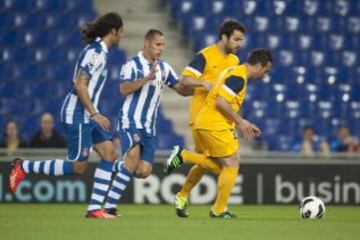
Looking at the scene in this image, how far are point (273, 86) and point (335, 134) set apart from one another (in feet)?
4.12

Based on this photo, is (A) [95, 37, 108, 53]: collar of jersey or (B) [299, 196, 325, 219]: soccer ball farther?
(B) [299, 196, 325, 219]: soccer ball

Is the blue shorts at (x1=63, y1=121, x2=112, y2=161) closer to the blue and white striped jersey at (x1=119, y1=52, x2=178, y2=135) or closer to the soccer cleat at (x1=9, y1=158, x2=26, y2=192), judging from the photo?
the blue and white striped jersey at (x1=119, y1=52, x2=178, y2=135)

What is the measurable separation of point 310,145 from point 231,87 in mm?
5681

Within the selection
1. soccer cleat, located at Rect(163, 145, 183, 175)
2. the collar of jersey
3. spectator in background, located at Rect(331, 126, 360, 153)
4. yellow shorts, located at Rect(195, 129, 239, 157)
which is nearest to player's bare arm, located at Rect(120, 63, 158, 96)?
the collar of jersey

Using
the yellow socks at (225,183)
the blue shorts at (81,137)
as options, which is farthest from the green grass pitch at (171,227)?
the blue shorts at (81,137)

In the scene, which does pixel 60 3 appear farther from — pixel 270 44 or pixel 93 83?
pixel 93 83

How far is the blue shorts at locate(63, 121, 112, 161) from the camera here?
9.79 metres

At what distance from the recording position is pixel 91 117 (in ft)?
31.7

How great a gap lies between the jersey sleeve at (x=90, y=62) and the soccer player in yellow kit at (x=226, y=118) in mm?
1227

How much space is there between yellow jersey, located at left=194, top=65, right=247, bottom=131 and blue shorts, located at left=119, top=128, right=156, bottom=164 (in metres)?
0.50

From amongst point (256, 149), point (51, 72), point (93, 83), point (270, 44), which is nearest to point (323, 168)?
point (256, 149)

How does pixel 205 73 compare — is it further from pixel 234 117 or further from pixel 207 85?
pixel 234 117

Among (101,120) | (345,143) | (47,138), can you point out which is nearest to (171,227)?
(101,120)

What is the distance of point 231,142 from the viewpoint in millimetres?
10266
